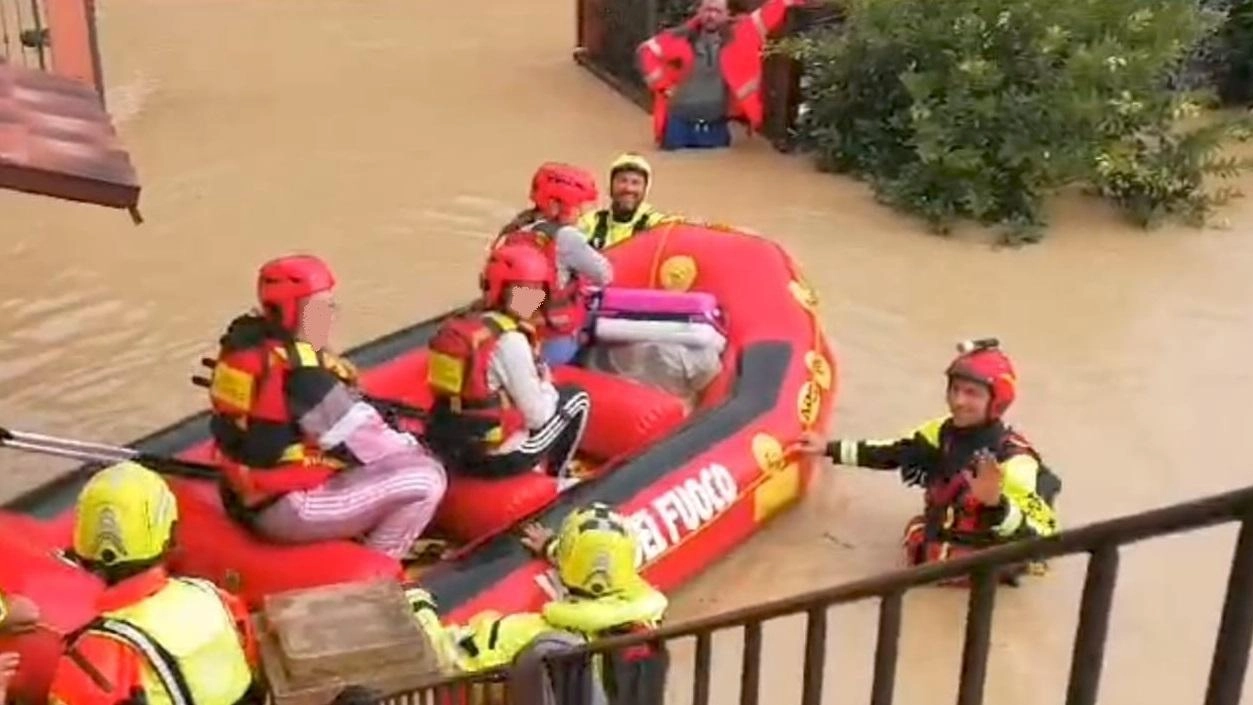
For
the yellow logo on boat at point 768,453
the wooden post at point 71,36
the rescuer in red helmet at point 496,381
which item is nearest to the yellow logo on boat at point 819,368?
the yellow logo on boat at point 768,453

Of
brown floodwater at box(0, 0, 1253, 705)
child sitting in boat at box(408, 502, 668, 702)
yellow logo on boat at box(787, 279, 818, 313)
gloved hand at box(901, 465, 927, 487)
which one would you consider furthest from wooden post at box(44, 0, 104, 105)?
child sitting in boat at box(408, 502, 668, 702)

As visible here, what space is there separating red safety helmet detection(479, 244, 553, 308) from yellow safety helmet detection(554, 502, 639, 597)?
1203 millimetres

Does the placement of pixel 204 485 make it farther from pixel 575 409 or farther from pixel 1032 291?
pixel 1032 291

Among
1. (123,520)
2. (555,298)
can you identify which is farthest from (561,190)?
(123,520)

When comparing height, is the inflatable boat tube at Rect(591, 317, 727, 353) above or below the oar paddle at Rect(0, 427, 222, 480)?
below

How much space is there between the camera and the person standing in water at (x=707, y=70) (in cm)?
920

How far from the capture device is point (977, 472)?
15.4 feet

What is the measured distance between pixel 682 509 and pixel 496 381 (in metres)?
0.64

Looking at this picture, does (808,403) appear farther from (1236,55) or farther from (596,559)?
(1236,55)

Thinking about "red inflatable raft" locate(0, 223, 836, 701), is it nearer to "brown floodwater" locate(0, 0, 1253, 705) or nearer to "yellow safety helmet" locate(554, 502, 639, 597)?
"brown floodwater" locate(0, 0, 1253, 705)

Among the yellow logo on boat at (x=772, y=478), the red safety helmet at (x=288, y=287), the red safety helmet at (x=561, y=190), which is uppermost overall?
the red safety helmet at (x=288, y=287)

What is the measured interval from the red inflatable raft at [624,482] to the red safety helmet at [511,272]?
1.71ft

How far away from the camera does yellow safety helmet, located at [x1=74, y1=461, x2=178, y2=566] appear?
359cm

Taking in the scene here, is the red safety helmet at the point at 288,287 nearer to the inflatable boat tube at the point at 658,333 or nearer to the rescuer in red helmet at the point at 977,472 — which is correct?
the inflatable boat tube at the point at 658,333
